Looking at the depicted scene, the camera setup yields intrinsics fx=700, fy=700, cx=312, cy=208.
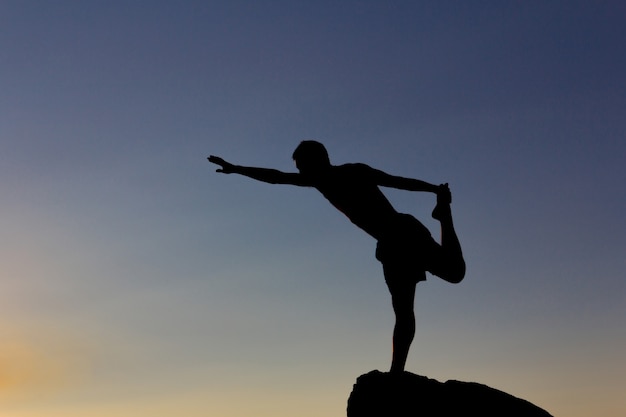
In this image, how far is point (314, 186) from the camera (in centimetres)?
948

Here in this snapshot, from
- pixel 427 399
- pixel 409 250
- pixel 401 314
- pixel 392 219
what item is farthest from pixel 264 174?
pixel 427 399

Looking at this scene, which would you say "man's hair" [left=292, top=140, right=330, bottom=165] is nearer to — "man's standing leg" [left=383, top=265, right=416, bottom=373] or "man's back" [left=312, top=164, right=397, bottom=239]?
"man's back" [left=312, top=164, right=397, bottom=239]

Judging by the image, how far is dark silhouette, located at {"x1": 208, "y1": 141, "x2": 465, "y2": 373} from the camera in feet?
30.5

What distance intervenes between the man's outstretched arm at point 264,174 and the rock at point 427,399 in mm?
2826

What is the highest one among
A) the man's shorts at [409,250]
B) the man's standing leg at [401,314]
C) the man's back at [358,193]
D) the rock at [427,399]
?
the man's back at [358,193]

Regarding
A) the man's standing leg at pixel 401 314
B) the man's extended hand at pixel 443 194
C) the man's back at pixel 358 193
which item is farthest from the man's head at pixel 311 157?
the man's standing leg at pixel 401 314

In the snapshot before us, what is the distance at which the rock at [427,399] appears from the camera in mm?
8914

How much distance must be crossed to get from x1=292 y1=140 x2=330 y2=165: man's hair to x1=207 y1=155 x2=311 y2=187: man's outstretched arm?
26 cm

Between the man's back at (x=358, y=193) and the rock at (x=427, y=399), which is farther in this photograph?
the man's back at (x=358, y=193)

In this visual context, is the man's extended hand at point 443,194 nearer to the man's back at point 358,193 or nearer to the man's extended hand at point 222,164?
the man's back at point 358,193

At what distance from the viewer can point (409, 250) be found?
9.45 m

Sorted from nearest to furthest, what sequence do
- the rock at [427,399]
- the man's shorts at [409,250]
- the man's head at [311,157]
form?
the rock at [427,399] < the man's head at [311,157] < the man's shorts at [409,250]

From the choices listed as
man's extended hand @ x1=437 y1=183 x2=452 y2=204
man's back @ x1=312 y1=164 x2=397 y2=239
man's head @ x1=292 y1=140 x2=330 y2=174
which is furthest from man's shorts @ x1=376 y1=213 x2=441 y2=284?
man's head @ x1=292 y1=140 x2=330 y2=174

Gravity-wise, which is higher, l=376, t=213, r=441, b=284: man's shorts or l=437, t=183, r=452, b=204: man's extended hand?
l=437, t=183, r=452, b=204: man's extended hand
